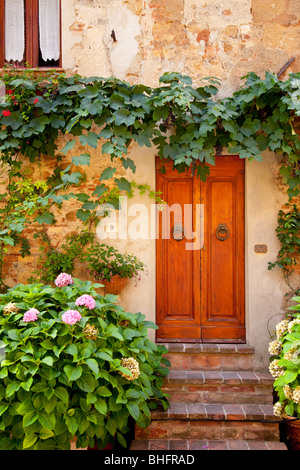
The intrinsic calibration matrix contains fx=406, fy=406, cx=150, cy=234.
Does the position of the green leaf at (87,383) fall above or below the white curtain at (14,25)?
below

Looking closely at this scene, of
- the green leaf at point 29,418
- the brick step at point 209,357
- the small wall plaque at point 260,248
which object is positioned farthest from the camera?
the small wall plaque at point 260,248

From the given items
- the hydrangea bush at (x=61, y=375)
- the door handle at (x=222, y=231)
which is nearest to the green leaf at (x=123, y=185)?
the door handle at (x=222, y=231)

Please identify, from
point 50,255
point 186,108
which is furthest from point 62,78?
point 50,255

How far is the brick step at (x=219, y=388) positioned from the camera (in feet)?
13.1

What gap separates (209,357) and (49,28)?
4242 millimetres

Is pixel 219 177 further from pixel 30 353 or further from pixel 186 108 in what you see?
pixel 30 353

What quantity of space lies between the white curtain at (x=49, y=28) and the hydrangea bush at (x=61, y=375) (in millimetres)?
3097

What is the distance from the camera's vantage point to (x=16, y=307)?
3.00m

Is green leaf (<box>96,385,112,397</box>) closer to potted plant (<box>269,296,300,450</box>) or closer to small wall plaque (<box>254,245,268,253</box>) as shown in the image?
potted plant (<box>269,296,300,450</box>)

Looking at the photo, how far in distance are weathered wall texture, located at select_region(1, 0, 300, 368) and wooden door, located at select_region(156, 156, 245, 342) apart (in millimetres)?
151

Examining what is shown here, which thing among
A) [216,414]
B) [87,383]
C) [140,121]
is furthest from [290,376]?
[140,121]

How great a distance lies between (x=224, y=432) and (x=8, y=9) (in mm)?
5238

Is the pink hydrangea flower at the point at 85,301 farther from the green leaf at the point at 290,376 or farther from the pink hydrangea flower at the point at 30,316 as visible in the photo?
the green leaf at the point at 290,376

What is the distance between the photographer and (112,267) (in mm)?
4363
